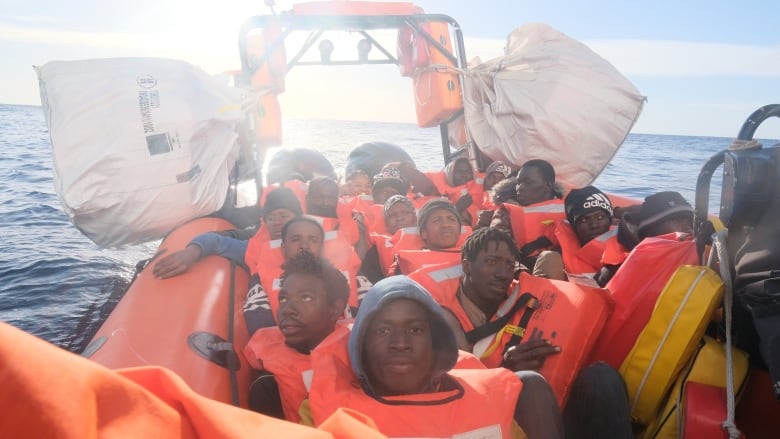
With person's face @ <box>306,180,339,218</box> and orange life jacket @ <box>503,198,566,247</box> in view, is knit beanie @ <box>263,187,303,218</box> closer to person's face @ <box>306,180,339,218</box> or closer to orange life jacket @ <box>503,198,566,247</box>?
person's face @ <box>306,180,339,218</box>

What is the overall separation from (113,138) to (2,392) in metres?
2.78

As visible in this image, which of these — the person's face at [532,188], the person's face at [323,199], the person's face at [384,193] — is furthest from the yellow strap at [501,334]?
the person's face at [384,193]

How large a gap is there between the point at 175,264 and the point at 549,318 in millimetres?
1950

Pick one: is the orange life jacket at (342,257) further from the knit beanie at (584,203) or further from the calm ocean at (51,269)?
the calm ocean at (51,269)

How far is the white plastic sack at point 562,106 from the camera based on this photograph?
3932mm

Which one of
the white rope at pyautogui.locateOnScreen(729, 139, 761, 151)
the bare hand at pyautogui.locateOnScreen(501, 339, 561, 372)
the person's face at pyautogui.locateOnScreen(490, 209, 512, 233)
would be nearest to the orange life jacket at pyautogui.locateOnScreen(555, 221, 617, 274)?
the person's face at pyautogui.locateOnScreen(490, 209, 512, 233)

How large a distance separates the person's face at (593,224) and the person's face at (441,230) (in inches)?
30.4

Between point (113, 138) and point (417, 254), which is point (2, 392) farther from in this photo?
point (113, 138)

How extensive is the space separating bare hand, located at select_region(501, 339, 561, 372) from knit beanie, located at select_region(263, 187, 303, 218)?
6.12ft

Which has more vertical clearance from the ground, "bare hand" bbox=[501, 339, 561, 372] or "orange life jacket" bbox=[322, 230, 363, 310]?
"orange life jacket" bbox=[322, 230, 363, 310]

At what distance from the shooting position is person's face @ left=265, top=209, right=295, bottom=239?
3.28m

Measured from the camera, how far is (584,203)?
3.21 m

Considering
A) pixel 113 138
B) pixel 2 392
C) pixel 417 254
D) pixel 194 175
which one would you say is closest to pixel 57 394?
pixel 2 392

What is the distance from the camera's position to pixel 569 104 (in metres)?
3.92
